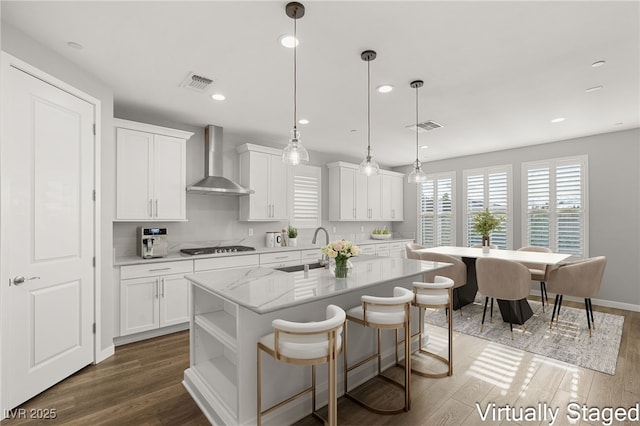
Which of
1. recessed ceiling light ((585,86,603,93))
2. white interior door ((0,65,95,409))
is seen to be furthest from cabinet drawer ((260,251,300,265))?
recessed ceiling light ((585,86,603,93))

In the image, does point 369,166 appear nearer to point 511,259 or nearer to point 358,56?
point 358,56

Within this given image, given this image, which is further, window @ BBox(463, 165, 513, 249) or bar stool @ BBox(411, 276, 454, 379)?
window @ BBox(463, 165, 513, 249)

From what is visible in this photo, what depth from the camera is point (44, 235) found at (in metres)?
2.44

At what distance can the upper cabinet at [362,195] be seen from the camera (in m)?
6.19

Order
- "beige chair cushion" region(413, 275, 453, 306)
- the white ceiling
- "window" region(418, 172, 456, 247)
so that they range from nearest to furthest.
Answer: the white ceiling → "beige chair cushion" region(413, 275, 453, 306) → "window" region(418, 172, 456, 247)

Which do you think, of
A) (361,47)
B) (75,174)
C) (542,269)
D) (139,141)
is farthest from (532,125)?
(75,174)

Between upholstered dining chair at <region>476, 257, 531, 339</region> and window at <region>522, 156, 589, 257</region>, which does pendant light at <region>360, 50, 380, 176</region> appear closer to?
upholstered dining chair at <region>476, 257, 531, 339</region>

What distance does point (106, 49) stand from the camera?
2.45 meters

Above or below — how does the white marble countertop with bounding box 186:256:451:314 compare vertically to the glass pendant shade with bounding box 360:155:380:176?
below

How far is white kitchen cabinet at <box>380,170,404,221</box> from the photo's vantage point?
705 cm

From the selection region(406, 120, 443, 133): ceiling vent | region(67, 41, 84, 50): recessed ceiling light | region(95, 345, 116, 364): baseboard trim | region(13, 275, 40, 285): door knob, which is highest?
region(67, 41, 84, 50): recessed ceiling light

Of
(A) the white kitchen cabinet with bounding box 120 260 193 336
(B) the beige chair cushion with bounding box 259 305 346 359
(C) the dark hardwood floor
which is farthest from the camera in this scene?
(A) the white kitchen cabinet with bounding box 120 260 193 336

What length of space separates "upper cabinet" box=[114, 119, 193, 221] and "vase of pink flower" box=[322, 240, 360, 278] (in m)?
2.42

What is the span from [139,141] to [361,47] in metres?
2.73
